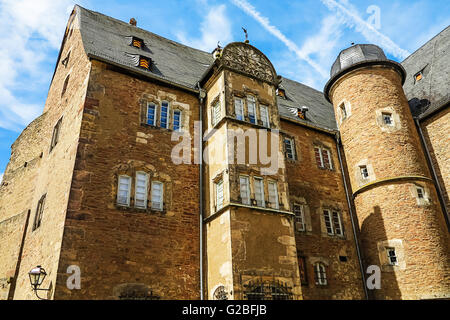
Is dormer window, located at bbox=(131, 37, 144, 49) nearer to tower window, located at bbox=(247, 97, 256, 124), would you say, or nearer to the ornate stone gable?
the ornate stone gable

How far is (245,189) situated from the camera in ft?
39.2

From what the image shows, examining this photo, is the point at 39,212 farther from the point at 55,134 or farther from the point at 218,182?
the point at 218,182

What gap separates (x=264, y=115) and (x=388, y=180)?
5.45 metres

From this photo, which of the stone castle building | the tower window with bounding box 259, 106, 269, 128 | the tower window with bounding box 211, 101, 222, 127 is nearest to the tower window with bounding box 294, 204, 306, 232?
the stone castle building

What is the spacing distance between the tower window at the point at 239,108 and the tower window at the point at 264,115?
85 centimetres

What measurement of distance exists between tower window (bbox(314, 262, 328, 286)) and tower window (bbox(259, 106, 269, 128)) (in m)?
5.40

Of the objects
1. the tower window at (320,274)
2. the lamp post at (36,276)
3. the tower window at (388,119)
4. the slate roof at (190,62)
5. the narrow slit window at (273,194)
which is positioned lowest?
the lamp post at (36,276)

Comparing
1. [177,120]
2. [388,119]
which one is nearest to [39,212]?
[177,120]

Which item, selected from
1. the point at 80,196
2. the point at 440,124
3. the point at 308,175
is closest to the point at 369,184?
the point at 308,175

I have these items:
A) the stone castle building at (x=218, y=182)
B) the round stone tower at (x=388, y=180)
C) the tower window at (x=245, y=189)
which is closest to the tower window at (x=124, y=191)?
the stone castle building at (x=218, y=182)

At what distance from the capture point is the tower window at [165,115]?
13.5 metres

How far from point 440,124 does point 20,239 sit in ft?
56.3

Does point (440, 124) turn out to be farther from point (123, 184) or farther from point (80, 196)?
point (80, 196)

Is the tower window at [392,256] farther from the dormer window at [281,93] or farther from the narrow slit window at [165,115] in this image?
the narrow slit window at [165,115]
